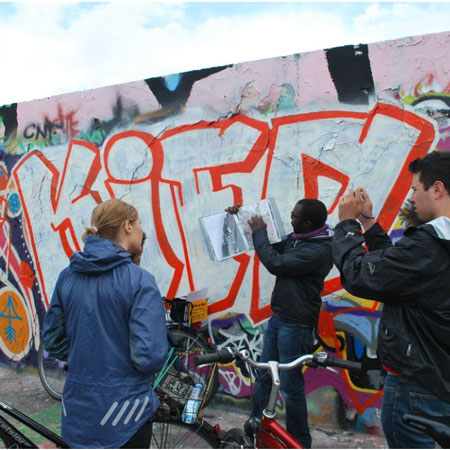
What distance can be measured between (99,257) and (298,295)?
164 cm

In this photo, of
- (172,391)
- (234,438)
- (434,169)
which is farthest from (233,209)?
(434,169)

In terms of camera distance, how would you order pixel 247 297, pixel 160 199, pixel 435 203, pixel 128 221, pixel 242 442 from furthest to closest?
1. pixel 160 199
2. pixel 247 297
3. pixel 242 442
4. pixel 128 221
5. pixel 435 203

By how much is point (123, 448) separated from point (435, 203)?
1.77 meters

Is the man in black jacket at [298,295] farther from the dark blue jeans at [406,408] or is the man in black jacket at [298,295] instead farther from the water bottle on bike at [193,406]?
the dark blue jeans at [406,408]

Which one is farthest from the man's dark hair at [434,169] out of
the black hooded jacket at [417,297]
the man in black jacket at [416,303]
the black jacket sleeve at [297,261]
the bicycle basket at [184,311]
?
the bicycle basket at [184,311]

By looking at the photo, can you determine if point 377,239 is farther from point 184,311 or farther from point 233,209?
point 184,311

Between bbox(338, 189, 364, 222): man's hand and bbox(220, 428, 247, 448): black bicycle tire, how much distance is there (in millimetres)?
1263

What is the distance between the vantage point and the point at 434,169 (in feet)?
6.90

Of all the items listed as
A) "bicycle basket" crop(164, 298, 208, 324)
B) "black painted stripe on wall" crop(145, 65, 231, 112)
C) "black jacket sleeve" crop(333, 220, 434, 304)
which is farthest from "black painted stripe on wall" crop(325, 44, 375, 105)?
"bicycle basket" crop(164, 298, 208, 324)

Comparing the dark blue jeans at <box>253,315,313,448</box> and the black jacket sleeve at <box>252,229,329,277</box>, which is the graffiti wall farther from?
the black jacket sleeve at <box>252,229,329,277</box>

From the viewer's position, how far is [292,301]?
10.9 ft

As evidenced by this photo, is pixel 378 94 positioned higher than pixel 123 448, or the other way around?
pixel 378 94

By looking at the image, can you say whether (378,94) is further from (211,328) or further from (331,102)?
(211,328)

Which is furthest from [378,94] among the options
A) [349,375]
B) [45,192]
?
[45,192]
